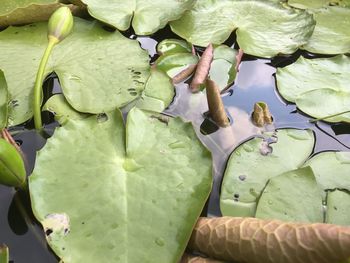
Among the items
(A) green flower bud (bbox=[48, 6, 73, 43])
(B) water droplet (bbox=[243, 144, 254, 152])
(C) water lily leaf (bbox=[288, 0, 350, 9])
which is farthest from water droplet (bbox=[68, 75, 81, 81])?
(C) water lily leaf (bbox=[288, 0, 350, 9])

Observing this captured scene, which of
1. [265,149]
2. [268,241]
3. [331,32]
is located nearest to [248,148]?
[265,149]

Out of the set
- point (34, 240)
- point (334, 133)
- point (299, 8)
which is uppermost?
point (299, 8)

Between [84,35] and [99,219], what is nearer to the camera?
[99,219]

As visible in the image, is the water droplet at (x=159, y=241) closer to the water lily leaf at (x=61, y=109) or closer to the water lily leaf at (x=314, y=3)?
the water lily leaf at (x=61, y=109)

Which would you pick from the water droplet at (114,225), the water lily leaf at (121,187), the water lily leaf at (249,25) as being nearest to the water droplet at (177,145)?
the water lily leaf at (121,187)

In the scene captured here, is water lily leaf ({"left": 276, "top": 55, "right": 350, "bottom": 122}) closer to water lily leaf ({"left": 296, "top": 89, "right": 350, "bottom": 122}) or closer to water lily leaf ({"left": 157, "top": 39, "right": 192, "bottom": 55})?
water lily leaf ({"left": 296, "top": 89, "right": 350, "bottom": 122})

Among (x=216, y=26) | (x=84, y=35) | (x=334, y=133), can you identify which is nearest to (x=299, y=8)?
(x=216, y=26)

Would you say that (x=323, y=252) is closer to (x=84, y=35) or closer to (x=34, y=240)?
(x=34, y=240)
